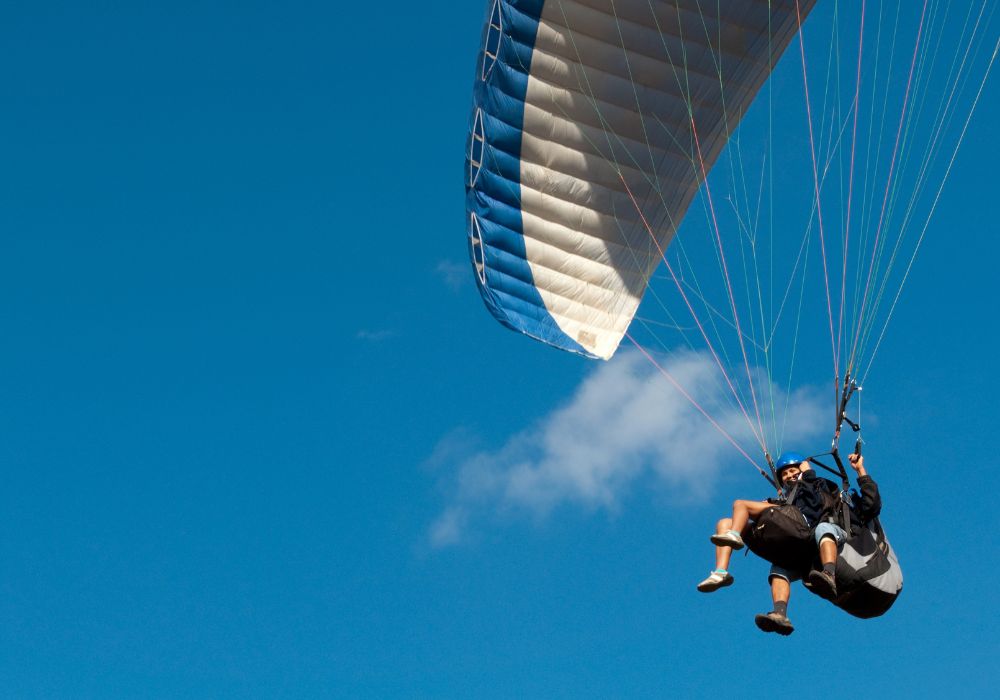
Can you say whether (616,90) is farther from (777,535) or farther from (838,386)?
(777,535)

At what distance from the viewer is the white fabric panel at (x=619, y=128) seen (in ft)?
37.3

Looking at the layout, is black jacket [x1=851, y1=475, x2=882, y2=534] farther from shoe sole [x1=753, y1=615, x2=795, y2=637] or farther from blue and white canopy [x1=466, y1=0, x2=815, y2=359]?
blue and white canopy [x1=466, y1=0, x2=815, y2=359]

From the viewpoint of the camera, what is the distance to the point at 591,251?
1253 cm

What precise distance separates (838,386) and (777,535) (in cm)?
126

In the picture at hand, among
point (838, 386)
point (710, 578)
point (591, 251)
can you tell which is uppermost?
point (591, 251)

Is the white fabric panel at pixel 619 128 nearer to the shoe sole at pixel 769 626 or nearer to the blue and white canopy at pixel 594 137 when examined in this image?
the blue and white canopy at pixel 594 137

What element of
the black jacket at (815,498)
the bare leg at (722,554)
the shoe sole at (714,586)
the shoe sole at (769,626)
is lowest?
the shoe sole at (769,626)

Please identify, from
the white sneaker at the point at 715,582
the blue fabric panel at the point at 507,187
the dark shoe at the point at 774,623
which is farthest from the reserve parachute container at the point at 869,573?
the blue fabric panel at the point at 507,187

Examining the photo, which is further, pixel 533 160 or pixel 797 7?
pixel 533 160

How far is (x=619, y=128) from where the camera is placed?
1194cm

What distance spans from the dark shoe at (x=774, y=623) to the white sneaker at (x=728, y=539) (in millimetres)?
451

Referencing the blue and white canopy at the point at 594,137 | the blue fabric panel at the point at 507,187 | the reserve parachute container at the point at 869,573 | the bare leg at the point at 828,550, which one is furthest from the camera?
the blue and white canopy at the point at 594,137

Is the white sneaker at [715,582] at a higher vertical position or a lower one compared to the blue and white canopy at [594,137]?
lower

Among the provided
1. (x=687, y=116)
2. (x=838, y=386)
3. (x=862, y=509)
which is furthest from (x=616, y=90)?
(x=862, y=509)
